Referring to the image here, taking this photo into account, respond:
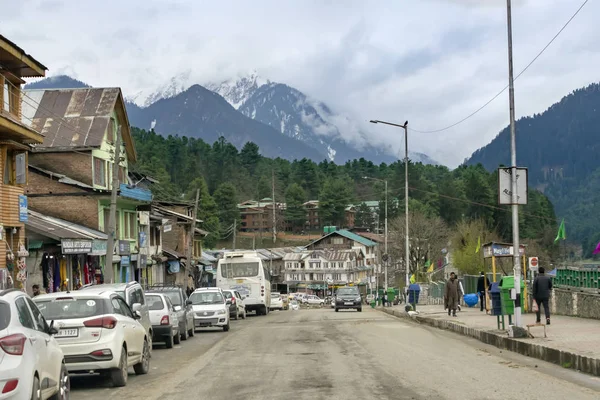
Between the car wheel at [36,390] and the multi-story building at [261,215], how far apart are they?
151 metres

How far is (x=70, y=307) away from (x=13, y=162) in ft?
57.3

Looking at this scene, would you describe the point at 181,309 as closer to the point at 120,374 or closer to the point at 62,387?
the point at 120,374

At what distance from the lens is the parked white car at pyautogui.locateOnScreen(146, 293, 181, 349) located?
76.9ft

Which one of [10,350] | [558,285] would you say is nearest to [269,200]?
[558,285]

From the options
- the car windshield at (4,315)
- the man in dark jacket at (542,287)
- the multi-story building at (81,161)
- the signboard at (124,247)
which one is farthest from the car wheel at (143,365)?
the signboard at (124,247)

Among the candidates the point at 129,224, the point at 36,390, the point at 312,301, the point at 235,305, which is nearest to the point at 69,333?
the point at 36,390

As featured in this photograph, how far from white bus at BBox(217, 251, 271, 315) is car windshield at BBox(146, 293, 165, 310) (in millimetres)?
Result: 25581

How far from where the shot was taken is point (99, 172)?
48.4 metres

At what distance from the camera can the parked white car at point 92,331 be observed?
46.3 feet

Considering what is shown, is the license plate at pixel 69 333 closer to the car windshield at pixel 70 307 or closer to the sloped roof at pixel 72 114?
the car windshield at pixel 70 307

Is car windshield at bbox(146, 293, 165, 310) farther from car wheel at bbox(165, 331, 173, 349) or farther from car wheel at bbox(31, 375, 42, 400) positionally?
car wheel at bbox(31, 375, 42, 400)

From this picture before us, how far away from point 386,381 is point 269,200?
6269 inches

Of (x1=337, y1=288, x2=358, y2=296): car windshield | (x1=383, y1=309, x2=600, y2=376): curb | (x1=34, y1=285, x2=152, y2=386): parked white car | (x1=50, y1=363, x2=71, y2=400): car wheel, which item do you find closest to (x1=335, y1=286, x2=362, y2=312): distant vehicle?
(x1=337, y1=288, x2=358, y2=296): car windshield

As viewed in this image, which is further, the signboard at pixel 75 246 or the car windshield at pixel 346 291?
the car windshield at pixel 346 291
